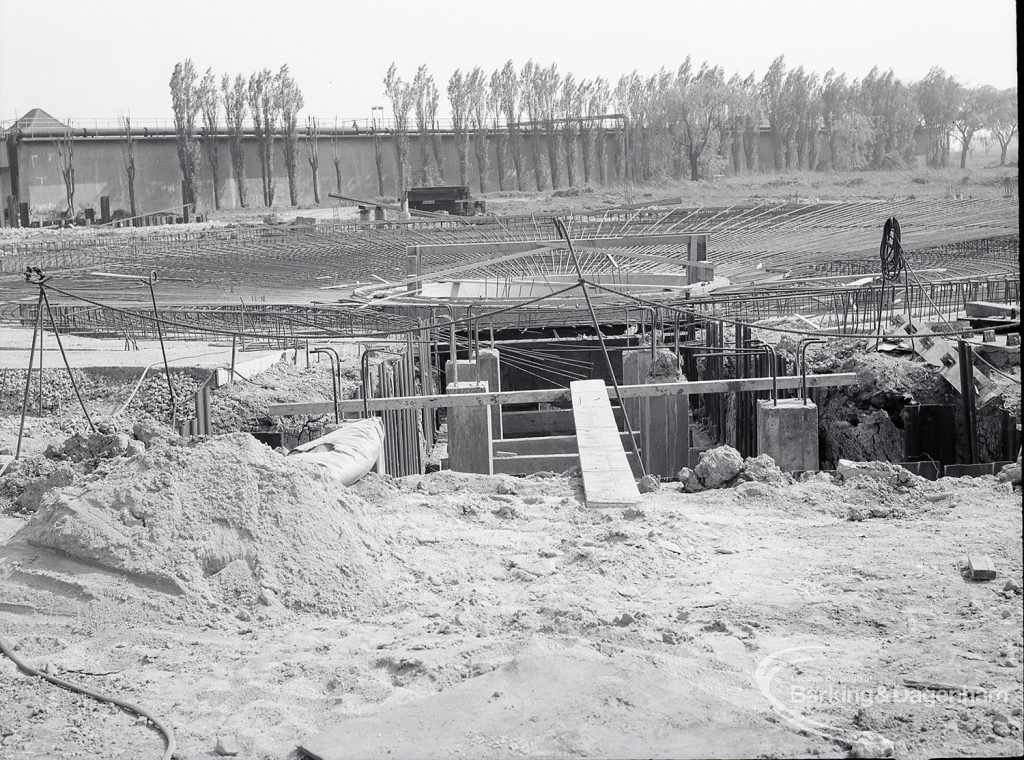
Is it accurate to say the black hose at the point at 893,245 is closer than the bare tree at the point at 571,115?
Yes

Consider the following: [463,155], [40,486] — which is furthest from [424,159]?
[40,486]

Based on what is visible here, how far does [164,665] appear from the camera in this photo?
5059 millimetres

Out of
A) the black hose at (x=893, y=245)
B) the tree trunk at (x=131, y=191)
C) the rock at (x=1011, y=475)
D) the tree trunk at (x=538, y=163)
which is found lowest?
the rock at (x=1011, y=475)

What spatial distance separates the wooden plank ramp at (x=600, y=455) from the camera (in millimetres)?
7473

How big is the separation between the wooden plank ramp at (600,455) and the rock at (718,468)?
59cm

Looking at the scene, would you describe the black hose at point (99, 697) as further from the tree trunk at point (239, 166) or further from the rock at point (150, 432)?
the tree trunk at point (239, 166)

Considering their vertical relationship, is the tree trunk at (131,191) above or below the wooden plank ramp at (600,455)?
above

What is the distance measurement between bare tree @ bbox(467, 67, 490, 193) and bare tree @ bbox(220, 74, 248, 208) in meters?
13.7

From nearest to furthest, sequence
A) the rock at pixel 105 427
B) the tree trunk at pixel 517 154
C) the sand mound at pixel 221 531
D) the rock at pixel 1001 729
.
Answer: the rock at pixel 1001 729 < the sand mound at pixel 221 531 < the rock at pixel 105 427 < the tree trunk at pixel 517 154

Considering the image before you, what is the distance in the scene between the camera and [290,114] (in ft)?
196

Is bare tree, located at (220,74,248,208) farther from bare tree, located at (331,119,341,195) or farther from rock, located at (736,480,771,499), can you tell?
rock, located at (736,480,771,499)

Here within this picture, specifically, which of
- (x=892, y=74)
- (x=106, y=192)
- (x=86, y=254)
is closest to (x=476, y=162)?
(x=106, y=192)

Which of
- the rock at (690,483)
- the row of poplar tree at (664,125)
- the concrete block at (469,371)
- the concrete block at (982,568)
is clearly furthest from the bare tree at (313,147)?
the concrete block at (982,568)

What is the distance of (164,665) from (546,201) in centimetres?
4847
